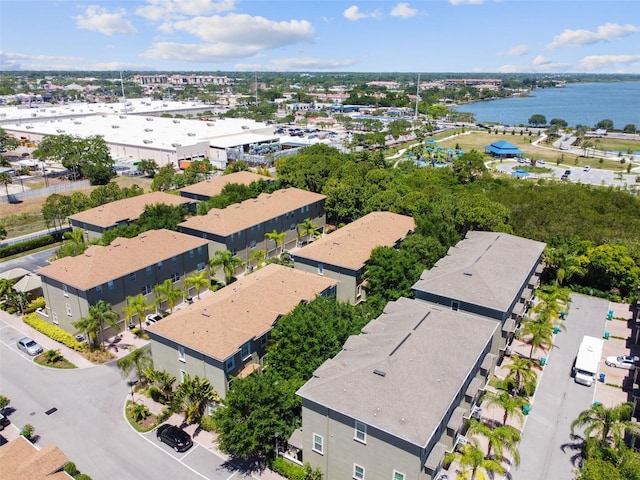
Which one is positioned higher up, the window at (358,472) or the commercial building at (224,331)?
the commercial building at (224,331)

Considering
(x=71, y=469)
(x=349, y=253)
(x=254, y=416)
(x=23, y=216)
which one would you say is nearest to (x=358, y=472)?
(x=254, y=416)

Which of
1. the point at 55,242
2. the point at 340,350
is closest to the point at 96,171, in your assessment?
the point at 55,242

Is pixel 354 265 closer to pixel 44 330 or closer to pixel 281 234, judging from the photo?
pixel 281 234

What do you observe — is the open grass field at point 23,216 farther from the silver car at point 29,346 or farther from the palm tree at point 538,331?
the palm tree at point 538,331

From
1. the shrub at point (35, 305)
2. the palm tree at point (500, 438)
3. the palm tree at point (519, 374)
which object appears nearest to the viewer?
the palm tree at point (500, 438)

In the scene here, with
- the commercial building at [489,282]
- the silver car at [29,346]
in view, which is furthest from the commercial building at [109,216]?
the commercial building at [489,282]


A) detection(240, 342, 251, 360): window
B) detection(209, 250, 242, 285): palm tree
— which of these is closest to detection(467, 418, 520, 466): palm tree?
detection(240, 342, 251, 360): window

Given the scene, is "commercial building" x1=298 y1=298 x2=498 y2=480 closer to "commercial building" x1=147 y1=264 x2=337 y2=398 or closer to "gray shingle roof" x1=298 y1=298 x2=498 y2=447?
"gray shingle roof" x1=298 y1=298 x2=498 y2=447
